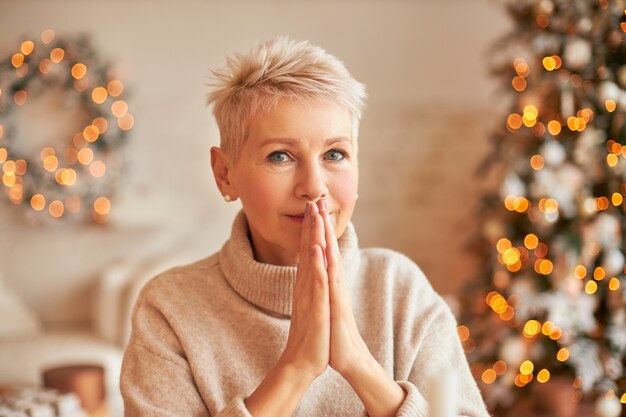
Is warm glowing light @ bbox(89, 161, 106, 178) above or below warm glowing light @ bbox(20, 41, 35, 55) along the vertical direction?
below

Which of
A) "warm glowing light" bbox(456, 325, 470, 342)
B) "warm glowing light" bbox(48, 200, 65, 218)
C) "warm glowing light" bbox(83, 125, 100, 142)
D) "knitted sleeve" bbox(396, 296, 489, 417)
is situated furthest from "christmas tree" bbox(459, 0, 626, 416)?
"warm glowing light" bbox(48, 200, 65, 218)

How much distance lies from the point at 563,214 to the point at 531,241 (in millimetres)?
200

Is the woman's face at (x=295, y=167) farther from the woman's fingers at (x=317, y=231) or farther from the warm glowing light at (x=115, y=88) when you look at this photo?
the warm glowing light at (x=115, y=88)

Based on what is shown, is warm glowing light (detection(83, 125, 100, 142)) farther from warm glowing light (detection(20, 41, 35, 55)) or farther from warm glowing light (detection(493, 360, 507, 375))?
warm glowing light (detection(493, 360, 507, 375))

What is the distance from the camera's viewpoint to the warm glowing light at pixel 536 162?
323 centimetres

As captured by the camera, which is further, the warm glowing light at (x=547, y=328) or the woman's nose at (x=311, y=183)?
the warm glowing light at (x=547, y=328)

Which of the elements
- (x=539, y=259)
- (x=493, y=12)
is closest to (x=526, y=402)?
(x=539, y=259)

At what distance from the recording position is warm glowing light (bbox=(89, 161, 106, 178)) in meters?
4.59

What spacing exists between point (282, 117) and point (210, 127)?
3.61 m

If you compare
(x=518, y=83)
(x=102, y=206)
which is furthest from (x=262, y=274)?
(x=102, y=206)

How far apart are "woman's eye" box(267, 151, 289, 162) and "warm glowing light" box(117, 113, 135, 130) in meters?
3.59

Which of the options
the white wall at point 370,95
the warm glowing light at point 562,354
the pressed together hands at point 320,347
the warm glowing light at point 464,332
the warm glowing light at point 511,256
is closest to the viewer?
the pressed together hands at point 320,347

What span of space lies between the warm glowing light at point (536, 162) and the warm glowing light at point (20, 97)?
3.19 meters

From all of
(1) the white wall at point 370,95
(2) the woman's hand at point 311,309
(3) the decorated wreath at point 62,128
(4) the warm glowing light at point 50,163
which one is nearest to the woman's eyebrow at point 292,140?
(2) the woman's hand at point 311,309
